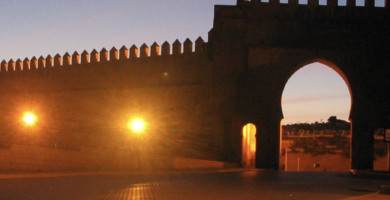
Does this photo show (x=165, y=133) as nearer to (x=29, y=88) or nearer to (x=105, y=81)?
(x=105, y=81)

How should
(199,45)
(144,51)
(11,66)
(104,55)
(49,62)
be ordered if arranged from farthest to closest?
(11,66)
(49,62)
(104,55)
(144,51)
(199,45)

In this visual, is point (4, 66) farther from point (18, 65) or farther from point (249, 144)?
point (249, 144)

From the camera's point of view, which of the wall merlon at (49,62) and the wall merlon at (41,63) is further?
the wall merlon at (41,63)

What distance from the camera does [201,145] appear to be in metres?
20.7

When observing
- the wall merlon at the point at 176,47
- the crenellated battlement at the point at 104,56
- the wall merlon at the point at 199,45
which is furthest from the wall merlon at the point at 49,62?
the wall merlon at the point at 199,45

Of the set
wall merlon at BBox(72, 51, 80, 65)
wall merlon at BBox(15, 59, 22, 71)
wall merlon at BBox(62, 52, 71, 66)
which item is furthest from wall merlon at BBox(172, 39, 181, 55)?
wall merlon at BBox(15, 59, 22, 71)

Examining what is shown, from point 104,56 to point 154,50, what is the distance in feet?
11.3

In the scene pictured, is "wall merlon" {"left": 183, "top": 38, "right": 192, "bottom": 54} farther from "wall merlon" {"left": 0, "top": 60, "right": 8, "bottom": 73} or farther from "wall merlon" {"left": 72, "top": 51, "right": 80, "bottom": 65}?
"wall merlon" {"left": 0, "top": 60, "right": 8, "bottom": 73}

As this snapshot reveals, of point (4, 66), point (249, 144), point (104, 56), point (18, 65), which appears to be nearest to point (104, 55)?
point (104, 56)

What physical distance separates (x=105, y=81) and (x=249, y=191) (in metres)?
15.9

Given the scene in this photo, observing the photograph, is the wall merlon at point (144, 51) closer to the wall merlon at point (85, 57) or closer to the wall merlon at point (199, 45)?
the wall merlon at point (199, 45)

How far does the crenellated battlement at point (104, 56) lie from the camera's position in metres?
22.1

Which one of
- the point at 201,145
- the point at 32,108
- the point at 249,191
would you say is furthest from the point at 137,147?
the point at 32,108

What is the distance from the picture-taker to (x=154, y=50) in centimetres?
2339
